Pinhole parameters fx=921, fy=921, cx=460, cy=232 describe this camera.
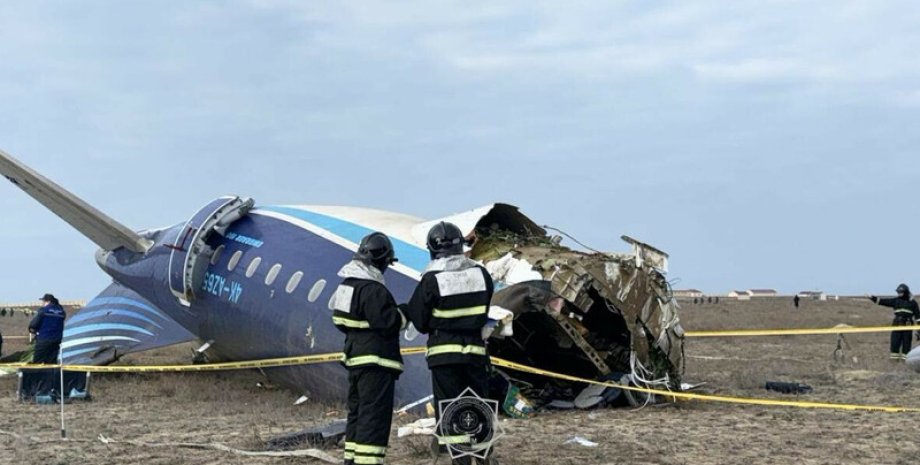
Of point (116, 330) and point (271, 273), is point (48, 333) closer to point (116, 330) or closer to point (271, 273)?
point (116, 330)

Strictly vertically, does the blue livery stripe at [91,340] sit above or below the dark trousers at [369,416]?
above

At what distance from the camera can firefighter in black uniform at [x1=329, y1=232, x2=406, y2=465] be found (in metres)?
8.48

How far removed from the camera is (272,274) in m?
15.8

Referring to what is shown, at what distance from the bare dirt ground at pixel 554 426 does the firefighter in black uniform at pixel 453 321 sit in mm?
1490

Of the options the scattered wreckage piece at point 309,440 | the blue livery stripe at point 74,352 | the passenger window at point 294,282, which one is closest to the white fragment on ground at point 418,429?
the scattered wreckage piece at point 309,440

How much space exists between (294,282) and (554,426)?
5202mm

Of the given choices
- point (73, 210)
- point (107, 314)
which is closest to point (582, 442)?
point (73, 210)

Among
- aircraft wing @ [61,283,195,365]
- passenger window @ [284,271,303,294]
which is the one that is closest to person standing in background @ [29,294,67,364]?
aircraft wing @ [61,283,195,365]

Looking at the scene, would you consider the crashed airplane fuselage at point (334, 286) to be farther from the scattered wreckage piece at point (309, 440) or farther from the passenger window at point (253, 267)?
the scattered wreckage piece at point (309, 440)

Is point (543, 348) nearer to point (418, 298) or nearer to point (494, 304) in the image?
point (494, 304)

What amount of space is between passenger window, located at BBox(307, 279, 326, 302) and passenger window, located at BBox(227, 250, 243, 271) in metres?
2.71

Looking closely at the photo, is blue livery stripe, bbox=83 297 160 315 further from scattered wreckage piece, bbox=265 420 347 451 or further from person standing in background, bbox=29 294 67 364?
scattered wreckage piece, bbox=265 420 347 451

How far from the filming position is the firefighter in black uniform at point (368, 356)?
848 centimetres

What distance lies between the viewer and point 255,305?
52.3 ft
